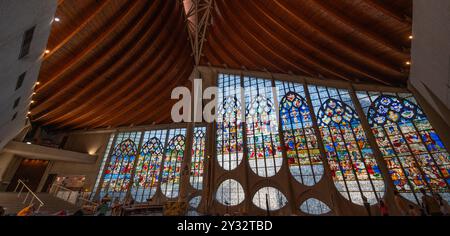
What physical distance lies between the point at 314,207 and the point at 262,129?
437cm

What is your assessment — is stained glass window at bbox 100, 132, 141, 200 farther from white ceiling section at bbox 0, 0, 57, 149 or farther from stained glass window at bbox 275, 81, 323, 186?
stained glass window at bbox 275, 81, 323, 186

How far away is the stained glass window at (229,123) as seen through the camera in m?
10.0

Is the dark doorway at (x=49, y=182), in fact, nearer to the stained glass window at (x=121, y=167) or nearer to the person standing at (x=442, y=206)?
the stained glass window at (x=121, y=167)

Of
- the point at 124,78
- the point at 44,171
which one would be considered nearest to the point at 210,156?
the point at 124,78

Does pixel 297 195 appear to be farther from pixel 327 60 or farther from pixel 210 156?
pixel 327 60

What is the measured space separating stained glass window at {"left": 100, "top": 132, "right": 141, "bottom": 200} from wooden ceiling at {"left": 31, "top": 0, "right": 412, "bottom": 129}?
209cm

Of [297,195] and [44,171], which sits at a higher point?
[44,171]

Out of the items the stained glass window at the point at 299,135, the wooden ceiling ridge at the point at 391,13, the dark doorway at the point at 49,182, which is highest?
the wooden ceiling ridge at the point at 391,13

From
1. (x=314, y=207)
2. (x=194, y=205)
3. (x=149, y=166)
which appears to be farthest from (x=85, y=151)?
(x=314, y=207)

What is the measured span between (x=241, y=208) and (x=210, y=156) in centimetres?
321

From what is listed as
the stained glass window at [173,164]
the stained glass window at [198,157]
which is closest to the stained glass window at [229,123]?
the stained glass window at [198,157]

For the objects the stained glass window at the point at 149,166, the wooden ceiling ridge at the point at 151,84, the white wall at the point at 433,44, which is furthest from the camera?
the stained glass window at the point at 149,166

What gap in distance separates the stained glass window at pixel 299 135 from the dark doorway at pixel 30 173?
1611 centimetres

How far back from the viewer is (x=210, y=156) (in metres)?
10.4
